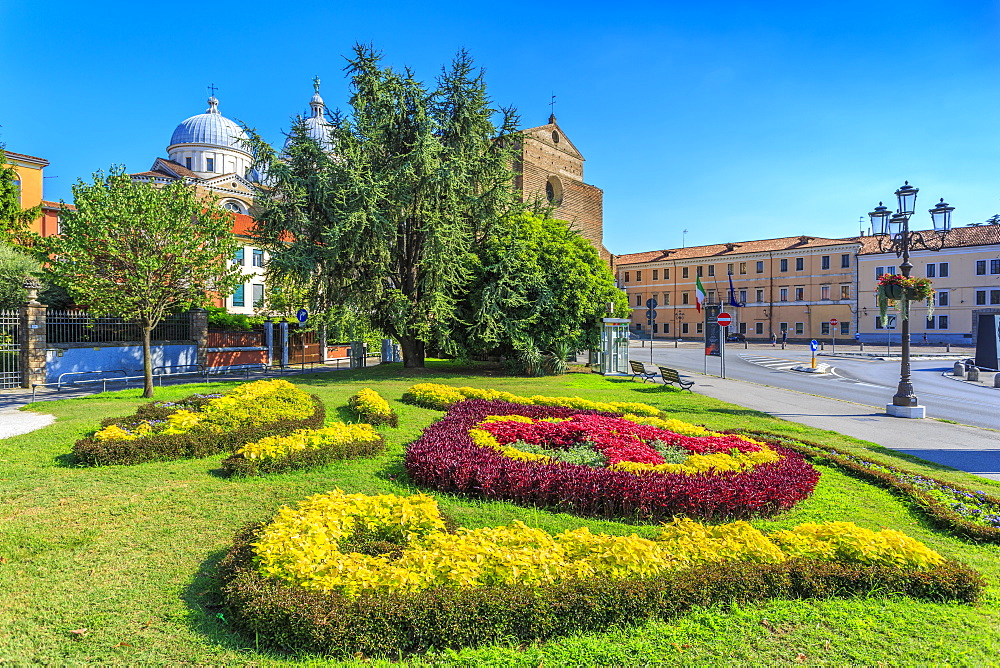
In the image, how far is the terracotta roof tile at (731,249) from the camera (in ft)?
213

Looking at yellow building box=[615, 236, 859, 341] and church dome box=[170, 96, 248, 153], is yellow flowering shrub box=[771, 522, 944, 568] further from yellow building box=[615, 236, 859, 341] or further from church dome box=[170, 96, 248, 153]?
church dome box=[170, 96, 248, 153]

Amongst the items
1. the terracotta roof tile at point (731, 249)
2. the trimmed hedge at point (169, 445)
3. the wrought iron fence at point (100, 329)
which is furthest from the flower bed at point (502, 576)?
the terracotta roof tile at point (731, 249)

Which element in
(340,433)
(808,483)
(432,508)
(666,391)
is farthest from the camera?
(666,391)

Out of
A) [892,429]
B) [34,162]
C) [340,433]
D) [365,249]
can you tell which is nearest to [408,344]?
[365,249]

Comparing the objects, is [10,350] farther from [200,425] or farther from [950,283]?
[950,283]

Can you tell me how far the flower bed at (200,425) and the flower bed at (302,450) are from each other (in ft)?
2.28

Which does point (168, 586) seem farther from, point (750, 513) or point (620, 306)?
point (620, 306)

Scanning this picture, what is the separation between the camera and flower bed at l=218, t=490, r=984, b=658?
11.7 ft

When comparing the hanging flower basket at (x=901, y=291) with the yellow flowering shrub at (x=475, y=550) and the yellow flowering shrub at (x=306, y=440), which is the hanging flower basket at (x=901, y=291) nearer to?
the yellow flowering shrub at (x=475, y=550)

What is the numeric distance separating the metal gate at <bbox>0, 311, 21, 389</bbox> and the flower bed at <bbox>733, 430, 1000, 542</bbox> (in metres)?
24.0

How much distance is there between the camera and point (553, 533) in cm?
545

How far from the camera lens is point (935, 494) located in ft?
23.6

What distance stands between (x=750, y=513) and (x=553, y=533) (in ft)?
8.14

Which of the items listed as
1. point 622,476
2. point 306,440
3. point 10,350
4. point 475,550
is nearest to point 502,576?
point 475,550
